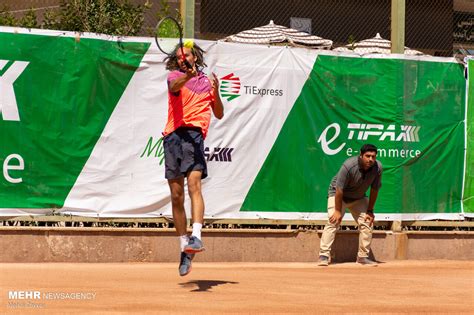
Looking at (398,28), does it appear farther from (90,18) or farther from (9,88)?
(9,88)

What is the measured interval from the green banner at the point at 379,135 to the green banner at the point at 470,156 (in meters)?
0.10

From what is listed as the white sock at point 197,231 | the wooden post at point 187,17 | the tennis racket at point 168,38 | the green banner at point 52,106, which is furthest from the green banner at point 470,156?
the white sock at point 197,231

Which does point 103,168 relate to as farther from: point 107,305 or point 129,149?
point 107,305

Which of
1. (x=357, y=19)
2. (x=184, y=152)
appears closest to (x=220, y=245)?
(x=184, y=152)

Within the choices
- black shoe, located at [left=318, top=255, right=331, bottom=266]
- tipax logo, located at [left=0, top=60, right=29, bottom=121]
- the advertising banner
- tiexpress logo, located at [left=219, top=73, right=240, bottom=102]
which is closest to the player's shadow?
the advertising banner

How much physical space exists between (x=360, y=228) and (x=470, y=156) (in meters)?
2.18

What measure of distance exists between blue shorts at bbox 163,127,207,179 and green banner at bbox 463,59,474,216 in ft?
18.1

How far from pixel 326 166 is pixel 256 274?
110 inches

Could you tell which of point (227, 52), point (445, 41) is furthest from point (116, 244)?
point (445, 41)

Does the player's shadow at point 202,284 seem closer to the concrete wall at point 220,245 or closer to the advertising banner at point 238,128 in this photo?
the concrete wall at point 220,245

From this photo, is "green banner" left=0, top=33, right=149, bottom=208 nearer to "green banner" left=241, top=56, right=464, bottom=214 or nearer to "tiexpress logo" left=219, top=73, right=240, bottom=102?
"tiexpress logo" left=219, top=73, right=240, bottom=102

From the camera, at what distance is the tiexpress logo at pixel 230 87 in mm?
12422

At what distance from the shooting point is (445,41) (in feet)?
67.2

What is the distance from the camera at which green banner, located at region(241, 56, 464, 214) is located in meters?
12.8
